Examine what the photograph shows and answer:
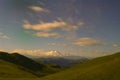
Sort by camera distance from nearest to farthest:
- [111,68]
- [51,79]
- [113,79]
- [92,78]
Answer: [113,79], [92,78], [111,68], [51,79]

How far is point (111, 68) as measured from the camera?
67.5 meters

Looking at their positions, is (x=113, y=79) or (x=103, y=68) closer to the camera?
(x=113, y=79)

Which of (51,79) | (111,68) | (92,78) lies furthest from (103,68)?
(51,79)

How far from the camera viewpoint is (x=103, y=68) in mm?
68938

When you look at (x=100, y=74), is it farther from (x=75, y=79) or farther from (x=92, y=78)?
(x=75, y=79)

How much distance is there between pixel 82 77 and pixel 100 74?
17.5ft

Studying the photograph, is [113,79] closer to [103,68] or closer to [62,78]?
[103,68]

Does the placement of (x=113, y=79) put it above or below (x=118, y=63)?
below

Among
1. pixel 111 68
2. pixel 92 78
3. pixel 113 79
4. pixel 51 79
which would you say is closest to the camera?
pixel 113 79

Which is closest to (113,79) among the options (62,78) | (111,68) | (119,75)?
(119,75)

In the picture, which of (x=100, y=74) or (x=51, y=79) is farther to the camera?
(x=51, y=79)

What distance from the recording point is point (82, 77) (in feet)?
215

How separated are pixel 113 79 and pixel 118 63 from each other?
43.3 feet

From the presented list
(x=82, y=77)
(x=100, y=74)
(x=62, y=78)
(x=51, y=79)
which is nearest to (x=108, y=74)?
(x=100, y=74)
